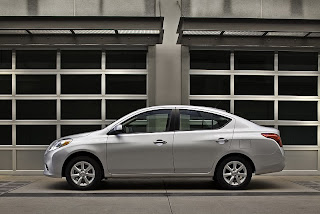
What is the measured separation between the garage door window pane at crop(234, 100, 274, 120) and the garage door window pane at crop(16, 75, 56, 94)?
475cm

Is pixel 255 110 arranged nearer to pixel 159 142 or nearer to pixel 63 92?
pixel 159 142

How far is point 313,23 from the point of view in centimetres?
1221

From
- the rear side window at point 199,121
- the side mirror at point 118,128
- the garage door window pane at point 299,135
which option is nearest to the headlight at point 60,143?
the side mirror at point 118,128

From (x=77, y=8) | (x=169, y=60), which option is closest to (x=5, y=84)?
(x=77, y=8)

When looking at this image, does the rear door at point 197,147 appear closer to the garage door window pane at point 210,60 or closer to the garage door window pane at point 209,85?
the garage door window pane at point 209,85

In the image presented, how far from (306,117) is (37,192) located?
7222mm

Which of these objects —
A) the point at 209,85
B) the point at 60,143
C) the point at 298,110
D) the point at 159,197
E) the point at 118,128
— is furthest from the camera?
the point at 298,110

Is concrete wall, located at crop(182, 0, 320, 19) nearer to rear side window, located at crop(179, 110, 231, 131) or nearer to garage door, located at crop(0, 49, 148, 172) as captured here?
garage door, located at crop(0, 49, 148, 172)

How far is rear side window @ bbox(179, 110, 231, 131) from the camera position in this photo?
1035cm

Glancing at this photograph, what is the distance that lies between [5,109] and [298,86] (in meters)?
7.58

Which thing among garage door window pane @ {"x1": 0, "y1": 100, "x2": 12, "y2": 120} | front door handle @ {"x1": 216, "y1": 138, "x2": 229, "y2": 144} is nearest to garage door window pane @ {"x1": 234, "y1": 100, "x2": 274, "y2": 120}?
front door handle @ {"x1": 216, "y1": 138, "x2": 229, "y2": 144}

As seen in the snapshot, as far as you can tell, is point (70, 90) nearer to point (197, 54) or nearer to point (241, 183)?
point (197, 54)

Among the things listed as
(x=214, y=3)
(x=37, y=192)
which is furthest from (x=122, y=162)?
(x=214, y=3)

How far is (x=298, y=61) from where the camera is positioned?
1372 cm
